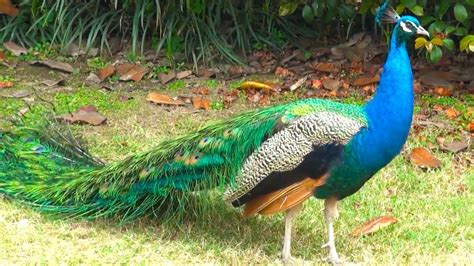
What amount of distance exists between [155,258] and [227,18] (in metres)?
3.57

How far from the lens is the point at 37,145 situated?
4.45 meters

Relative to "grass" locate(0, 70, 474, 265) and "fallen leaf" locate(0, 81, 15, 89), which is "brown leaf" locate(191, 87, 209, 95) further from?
"grass" locate(0, 70, 474, 265)

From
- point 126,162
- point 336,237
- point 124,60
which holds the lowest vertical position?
point 124,60

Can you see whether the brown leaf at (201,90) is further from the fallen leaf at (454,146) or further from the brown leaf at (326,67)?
the fallen leaf at (454,146)

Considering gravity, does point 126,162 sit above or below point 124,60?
above

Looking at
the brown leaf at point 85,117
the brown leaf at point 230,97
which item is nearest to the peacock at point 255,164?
the brown leaf at point 85,117

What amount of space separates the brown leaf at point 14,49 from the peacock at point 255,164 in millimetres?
2741

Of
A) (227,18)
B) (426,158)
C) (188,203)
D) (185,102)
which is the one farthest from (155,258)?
(227,18)

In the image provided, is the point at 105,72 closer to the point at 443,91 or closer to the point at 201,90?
the point at 201,90

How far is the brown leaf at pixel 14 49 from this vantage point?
276 inches

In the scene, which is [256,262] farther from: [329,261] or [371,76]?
[371,76]

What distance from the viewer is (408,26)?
3693mm

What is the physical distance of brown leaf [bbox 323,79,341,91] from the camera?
6.25 metres

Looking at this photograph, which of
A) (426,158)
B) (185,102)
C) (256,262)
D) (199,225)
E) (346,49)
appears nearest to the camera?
(256,262)
